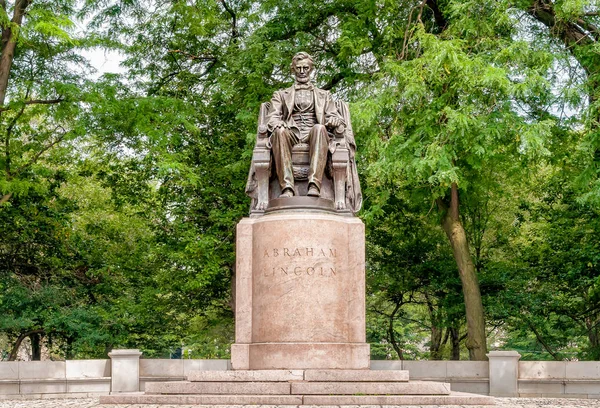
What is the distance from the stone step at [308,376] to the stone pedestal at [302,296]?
2.47ft

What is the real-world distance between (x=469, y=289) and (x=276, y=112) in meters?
8.78

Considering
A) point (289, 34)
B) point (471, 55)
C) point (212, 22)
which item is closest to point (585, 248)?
point (471, 55)

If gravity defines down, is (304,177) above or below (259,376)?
above

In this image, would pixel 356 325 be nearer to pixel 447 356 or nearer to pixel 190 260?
pixel 190 260

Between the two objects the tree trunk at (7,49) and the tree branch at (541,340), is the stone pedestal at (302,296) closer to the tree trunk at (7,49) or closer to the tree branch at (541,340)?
the tree trunk at (7,49)

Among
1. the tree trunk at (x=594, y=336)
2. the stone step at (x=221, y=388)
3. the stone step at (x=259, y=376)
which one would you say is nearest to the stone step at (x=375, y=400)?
the stone step at (x=221, y=388)

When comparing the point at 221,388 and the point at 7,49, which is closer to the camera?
the point at 221,388

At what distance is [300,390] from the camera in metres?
9.24

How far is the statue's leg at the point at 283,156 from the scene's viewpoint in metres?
11.5

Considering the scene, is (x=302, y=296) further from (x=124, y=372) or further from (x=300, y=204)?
(x=124, y=372)

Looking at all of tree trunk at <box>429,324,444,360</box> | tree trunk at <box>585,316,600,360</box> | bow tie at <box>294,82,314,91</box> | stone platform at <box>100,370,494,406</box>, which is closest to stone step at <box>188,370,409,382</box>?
stone platform at <box>100,370,494,406</box>

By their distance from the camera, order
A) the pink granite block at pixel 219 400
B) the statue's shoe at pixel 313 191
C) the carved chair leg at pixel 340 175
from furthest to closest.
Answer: the carved chair leg at pixel 340 175 → the statue's shoe at pixel 313 191 → the pink granite block at pixel 219 400

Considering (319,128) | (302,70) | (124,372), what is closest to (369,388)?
(319,128)

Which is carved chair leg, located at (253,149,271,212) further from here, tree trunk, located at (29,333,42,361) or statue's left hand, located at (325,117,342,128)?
tree trunk, located at (29,333,42,361)
